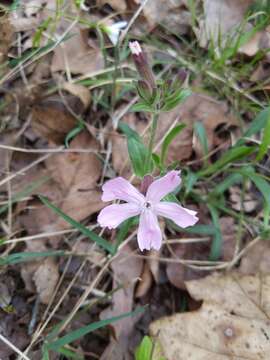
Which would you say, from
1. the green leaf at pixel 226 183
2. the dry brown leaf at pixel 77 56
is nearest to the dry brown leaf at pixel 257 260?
the green leaf at pixel 226 183

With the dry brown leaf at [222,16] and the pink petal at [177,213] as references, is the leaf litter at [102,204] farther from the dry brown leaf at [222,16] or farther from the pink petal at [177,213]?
the pink petal at [177,213]

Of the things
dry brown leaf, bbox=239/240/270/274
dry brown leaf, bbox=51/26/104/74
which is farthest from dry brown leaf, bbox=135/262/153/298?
dry brown leaf, bbox=51/26/104/74

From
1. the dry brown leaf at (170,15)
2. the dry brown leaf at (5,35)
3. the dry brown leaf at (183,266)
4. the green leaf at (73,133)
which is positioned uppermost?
the dry brown leaf at (5,35)

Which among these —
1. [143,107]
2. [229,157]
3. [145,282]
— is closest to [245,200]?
[229,157]

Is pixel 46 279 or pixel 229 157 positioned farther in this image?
pixel 229 157

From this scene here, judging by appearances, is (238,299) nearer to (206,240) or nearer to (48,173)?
(206,240)

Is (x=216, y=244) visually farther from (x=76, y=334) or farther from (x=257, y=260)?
(x=76, y=334)
